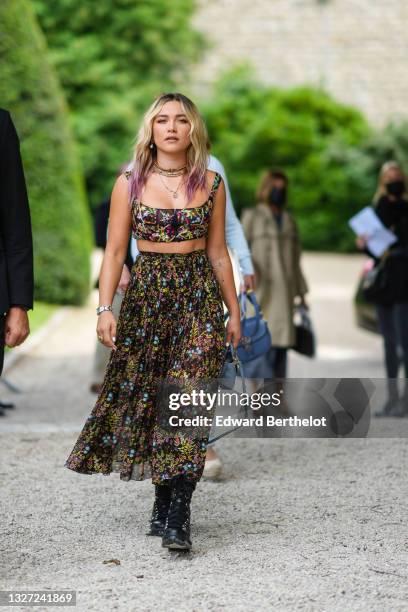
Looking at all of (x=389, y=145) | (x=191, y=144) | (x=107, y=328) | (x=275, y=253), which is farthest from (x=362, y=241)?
(x=389, y=145)

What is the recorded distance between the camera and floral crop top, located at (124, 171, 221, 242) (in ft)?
15.5

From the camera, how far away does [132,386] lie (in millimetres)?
4770

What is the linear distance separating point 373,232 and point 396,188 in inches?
15.7

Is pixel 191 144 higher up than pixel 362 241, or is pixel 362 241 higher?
pixel 191 144

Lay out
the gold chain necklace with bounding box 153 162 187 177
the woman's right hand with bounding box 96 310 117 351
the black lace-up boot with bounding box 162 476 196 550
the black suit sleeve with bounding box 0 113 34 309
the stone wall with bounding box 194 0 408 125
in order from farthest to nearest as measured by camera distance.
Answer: the stone wall with bounding box 194 0 408 125, the gold chain necklace with bounding box 153 162 187 177, the woman's right hand with bounding box 96 310 117 351, the black lace-up boot with bounding box 162 476 196 550, the black suit sleeve with bounding box 0 113 34 309

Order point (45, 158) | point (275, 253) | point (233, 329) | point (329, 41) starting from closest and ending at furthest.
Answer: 1. point (233, 329)
2. point (275, 253)
3. point (45, 158)
4. point (329, 41)

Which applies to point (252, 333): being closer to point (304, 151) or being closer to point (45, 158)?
point (45, 158)

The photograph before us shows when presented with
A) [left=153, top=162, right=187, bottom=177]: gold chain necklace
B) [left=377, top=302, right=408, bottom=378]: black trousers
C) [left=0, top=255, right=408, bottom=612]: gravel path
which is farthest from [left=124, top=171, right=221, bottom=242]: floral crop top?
[left=377, top=302, right=408, bottom=378]: black trousers

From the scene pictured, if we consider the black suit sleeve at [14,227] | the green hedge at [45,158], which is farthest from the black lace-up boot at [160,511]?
the green hedge at [45,158]

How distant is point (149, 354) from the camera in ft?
15.6

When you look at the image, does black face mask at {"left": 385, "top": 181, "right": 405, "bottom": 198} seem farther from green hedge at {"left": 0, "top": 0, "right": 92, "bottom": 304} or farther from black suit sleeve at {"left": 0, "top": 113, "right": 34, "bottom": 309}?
green hedge at {"left": 0, "top": 0, "right": 92, "bottom": 304}

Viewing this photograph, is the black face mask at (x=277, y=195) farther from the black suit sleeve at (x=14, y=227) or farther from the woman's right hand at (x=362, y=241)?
the black suit sleeve at (x=14, y=227)

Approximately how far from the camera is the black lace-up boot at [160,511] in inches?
195

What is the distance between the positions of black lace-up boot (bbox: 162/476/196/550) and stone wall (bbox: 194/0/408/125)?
1240 inches
